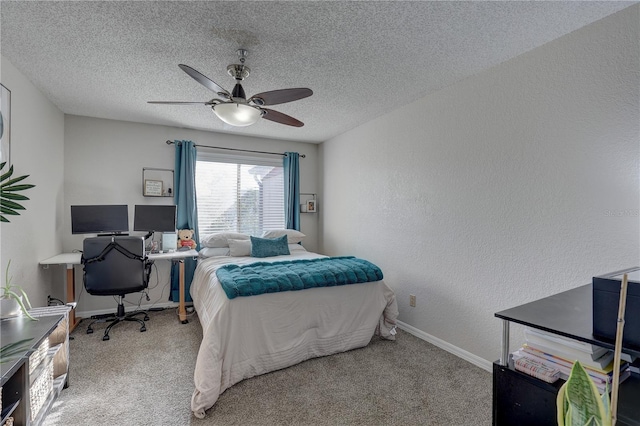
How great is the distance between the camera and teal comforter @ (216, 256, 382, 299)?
7.67 feet

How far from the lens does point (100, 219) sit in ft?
11.2

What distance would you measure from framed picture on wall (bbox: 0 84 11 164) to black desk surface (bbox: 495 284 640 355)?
3.20m

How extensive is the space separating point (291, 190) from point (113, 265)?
8.34ft

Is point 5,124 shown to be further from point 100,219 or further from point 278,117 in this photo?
point 278,117

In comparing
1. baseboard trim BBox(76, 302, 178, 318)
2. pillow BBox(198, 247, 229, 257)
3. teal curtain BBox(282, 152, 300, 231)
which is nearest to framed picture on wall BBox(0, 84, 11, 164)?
pillow BBox(198, 247, 229, 257)

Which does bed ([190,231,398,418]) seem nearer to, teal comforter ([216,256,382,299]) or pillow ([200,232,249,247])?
teal comforter ([216,256,382,299])

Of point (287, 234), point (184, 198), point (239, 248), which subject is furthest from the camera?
point (287, 234)

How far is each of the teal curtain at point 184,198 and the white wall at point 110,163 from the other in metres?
0.13

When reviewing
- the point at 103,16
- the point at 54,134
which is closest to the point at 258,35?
the point at 103,16

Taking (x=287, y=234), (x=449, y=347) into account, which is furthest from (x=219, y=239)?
(x=449, y=347)

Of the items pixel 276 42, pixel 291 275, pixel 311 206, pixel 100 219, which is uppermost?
pixel 276 42

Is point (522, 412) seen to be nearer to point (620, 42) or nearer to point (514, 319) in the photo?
point (514, 319)

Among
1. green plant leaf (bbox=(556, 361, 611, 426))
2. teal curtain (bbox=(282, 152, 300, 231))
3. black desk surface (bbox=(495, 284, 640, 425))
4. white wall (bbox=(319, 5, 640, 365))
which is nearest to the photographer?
green plant leaf (bbox=(556, 361, 611, 426))

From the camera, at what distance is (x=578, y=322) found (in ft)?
3.40
